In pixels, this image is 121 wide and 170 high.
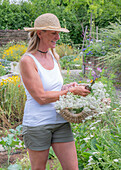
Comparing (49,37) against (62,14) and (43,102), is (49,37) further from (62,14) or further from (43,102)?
(62,14)

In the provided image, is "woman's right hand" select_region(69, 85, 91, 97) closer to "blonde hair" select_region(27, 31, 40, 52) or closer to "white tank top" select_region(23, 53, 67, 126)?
"white tank top" select_region(23, 53, 67, 126)

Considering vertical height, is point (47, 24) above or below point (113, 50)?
above

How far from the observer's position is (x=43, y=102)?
Result: 182 cm

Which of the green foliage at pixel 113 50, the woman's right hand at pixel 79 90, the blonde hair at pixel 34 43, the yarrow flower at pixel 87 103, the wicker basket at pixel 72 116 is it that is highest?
the blonde hair at pixel 34 43

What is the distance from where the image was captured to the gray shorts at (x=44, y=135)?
6.06ft

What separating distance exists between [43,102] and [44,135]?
0.23 metres

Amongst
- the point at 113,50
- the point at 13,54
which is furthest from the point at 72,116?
the point at 13,54

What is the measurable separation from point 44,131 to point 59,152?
205mm

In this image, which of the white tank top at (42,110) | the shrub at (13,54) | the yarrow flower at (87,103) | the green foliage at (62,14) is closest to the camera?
the yarrow flower at (87,103)

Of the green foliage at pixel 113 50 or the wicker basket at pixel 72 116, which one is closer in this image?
the wicker basket at pixel 72 116

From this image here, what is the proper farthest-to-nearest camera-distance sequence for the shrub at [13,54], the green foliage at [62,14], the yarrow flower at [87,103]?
the green foliage at [62,14] → the shrub at [13,54] → the yarrow flower at [87,103]

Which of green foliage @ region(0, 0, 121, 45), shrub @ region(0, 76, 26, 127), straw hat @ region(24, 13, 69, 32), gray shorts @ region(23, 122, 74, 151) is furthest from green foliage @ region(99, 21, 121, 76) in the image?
green foliage @ region(0, 0, 121, 45)

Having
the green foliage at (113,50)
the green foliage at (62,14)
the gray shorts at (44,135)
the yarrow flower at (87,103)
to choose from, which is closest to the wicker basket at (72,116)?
the yarrow flower at (87,103)

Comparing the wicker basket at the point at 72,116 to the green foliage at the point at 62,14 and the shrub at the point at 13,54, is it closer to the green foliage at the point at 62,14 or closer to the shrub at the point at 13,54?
the shrub at the point at 13,54
